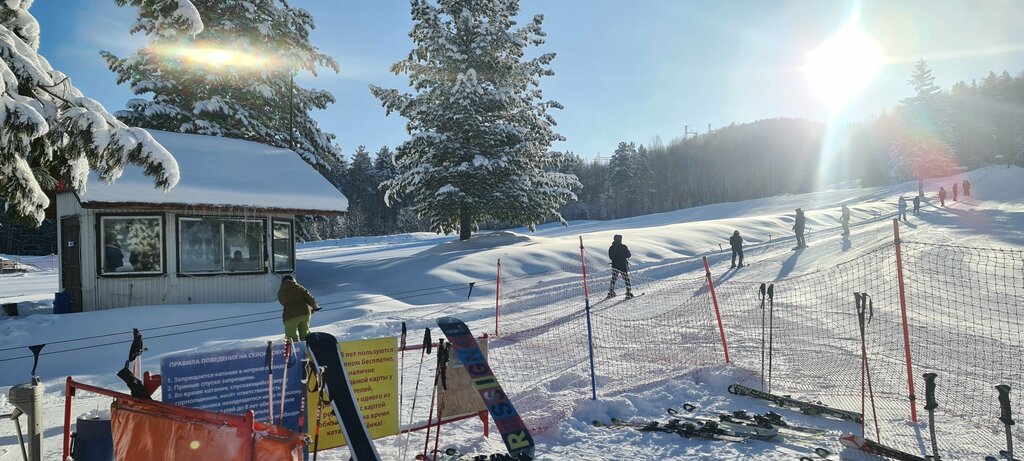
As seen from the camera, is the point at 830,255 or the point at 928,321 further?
the point at 830,255

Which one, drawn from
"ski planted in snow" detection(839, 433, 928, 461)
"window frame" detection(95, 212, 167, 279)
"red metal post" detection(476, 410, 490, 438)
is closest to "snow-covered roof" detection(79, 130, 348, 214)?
"window frame" detection(95, 212, 167, 279)

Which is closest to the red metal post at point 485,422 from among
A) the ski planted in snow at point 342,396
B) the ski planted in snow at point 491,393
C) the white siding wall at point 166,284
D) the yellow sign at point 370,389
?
the ski planted in snow at point 491,393

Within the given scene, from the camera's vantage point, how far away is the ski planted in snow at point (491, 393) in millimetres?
5434

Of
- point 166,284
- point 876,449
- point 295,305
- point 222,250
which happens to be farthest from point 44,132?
point 222,250

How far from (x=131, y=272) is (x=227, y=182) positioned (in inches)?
127

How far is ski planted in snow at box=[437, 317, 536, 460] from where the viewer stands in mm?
5434

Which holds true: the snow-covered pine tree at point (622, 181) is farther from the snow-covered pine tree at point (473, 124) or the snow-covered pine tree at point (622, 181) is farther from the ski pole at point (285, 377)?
the ski pole at point (285, 377)

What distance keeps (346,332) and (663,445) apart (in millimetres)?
7524

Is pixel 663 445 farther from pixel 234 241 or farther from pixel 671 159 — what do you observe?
A: pixel 671 159

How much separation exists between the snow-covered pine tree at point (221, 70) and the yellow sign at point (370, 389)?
707 inches

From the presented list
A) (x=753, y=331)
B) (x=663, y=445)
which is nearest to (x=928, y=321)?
(x=753, y=331)

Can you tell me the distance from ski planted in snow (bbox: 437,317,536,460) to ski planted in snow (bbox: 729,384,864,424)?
3.03 metres

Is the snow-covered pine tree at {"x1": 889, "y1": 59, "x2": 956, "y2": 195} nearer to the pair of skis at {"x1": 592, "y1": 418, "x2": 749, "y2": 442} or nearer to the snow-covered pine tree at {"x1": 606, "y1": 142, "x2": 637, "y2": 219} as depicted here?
the snow-covered pine tree at {"x1": 606, "y1": 142, "x2": 637, "y2": 219}

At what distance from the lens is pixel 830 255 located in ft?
70.9
